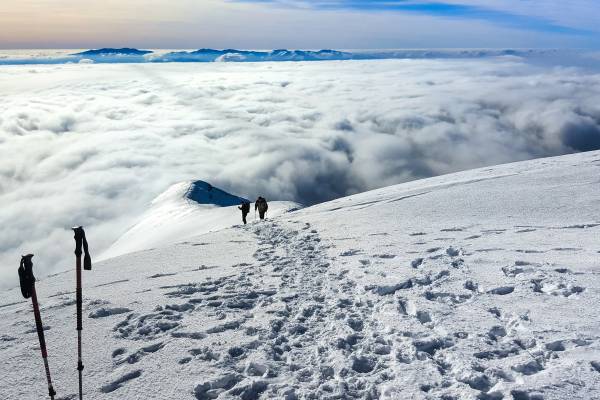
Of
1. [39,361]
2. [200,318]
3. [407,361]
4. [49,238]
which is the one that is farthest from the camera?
[49,238]

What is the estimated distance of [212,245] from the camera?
14.7 m

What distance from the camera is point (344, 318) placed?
7824mm

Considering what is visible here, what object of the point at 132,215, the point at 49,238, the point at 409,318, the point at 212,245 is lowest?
the point at 49,238

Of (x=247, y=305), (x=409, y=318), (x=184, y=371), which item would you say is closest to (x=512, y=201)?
(x=409, y=318)

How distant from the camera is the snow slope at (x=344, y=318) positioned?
5895 mm

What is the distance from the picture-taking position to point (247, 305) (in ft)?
28.9

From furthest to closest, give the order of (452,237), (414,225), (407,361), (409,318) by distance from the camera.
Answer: (414,225), (452,237), (409,318), (407,361)

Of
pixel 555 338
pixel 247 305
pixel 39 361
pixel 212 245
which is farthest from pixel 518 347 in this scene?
pixel 212 245

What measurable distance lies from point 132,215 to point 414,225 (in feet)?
362

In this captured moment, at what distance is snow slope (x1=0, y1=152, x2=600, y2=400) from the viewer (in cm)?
589

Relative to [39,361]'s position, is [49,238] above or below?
below

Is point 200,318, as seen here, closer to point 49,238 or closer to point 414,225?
point 414,225

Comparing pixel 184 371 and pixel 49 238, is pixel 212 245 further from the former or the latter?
pixel 49 238

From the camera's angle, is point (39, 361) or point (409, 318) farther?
point (409, 318)
